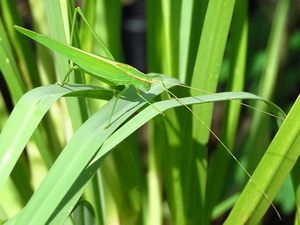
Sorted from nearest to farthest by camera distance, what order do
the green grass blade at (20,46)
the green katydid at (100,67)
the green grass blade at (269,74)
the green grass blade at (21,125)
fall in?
the green grass blade at (21,125) → the green katydid at (100,67) → the green grass blade at (20,46) → the green grass blade at (269,74)

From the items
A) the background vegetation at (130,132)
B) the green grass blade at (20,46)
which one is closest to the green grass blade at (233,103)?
the background vegetation at (130,132)

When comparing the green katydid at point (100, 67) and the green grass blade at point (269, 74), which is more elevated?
the green katydid at point (100, 67)

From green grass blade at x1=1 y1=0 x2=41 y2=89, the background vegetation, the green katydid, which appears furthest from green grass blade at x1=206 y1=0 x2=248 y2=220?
green grass blade at x1=1 y1=0 x2=41 y2=89

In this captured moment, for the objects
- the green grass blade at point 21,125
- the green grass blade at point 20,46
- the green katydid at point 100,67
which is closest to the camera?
the green grass blade at point 21,125

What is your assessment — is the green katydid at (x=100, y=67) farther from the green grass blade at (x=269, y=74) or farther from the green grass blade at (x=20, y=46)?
the green grass blade at (x=269, y=74)

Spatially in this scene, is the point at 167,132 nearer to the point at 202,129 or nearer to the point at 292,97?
the point at 202,129

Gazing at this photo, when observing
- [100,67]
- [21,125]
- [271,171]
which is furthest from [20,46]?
[271,171]

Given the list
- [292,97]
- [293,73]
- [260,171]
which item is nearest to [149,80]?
[260,171]

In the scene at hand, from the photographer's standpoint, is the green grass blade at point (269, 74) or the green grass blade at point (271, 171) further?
the green grass blade at point (269, 74)
